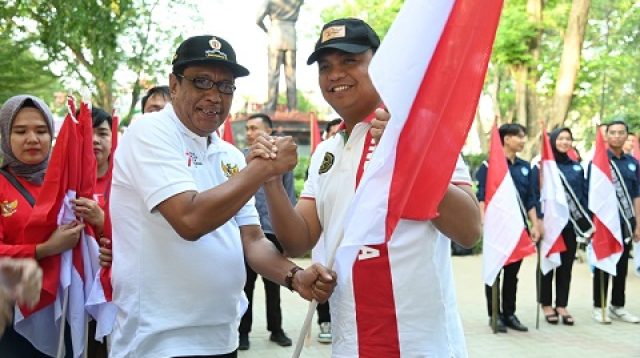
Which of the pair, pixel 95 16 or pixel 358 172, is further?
pixel 95 16

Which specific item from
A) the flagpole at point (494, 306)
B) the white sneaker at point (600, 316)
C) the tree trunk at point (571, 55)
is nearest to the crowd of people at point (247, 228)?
the flagpole at point (494, 306)

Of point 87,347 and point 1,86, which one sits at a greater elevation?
point 1,86

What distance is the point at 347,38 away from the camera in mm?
2398

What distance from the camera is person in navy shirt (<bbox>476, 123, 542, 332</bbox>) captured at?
7.27m

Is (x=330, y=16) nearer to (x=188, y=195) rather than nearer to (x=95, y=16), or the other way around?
(x=95, y=16)

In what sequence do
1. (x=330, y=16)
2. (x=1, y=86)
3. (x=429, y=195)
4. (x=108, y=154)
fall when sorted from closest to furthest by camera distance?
(x=429, y=195) < (x=108, y=154) < (x=1, y=86) < (x=330, y=16)

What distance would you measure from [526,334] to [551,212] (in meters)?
1.33

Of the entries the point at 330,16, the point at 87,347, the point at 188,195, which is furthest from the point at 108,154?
the point at 330,16

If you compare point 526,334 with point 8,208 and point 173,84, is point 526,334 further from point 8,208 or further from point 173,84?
point 173,84

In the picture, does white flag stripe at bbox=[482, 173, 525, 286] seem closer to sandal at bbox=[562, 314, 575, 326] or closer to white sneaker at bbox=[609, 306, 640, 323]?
sandal at bbox=[562, 314, 575, 326]

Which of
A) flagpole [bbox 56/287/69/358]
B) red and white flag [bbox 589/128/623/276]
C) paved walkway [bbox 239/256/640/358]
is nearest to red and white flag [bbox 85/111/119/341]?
flagpole [bbox 56/287/69/358]

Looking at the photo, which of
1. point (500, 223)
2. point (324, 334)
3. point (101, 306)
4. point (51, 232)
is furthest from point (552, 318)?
point (51, 232)

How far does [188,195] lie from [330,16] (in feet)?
81.9

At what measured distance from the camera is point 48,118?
353cm
